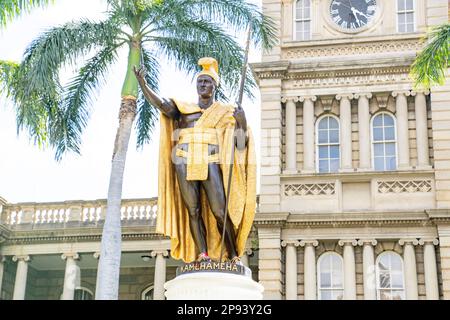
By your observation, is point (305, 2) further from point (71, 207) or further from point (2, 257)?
point (2, 257)

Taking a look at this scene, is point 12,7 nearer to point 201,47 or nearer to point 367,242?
point 201,47

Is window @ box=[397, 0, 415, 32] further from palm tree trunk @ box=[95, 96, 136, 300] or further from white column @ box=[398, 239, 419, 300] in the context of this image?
→ palm tree trunk @ box=[95, 96, 136, 300]

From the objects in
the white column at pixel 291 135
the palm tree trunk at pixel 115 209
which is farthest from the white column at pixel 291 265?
the palm tree trunk at pixel 115 209

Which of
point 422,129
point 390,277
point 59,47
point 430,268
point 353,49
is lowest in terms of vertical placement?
point 390,277

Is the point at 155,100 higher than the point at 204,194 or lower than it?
higher

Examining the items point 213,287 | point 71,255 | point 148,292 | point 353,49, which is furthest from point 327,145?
point 213,287

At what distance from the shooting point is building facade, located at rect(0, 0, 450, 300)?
73.0 ft

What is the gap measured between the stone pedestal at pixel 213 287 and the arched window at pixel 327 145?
55.9ft

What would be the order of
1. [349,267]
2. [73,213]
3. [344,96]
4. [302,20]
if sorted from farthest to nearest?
1. [73,213]
2. [302,20]
3. [344,96]
4. [349,267]

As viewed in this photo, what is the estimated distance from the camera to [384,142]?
23.6 metres

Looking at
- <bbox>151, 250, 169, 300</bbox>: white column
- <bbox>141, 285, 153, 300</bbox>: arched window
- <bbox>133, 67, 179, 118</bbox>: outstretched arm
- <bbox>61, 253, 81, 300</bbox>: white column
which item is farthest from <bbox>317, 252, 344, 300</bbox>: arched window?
<bbox>133, 67, 179, 118</bbox>: outstretched arm

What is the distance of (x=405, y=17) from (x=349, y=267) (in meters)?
7.70

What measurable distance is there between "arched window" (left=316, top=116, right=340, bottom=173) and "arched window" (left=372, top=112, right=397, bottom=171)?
107 centimetres
